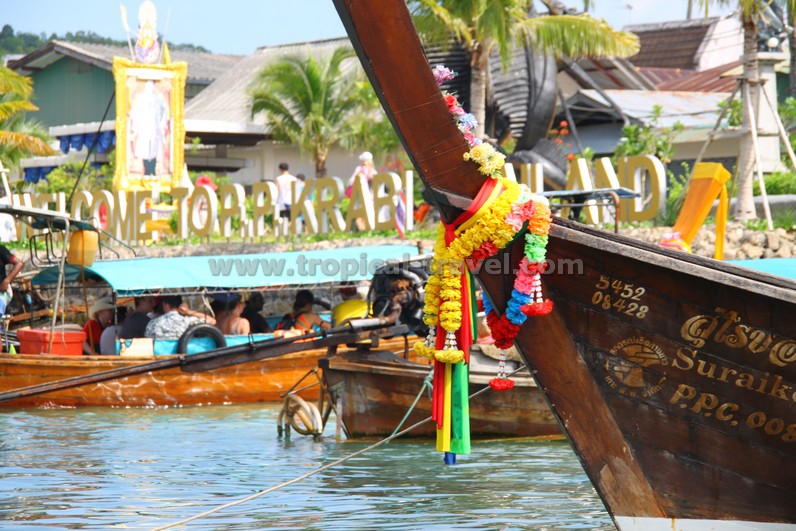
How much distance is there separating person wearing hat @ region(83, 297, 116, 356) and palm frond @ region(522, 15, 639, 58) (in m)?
7.16

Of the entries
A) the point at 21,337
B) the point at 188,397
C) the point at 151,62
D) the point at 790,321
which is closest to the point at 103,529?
the point at 790,321

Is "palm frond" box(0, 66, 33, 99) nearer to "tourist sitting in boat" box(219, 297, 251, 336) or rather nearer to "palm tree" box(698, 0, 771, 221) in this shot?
"tourist sitting in boat" box(219, 297, 251, 336)

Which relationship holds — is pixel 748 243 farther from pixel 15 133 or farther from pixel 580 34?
pixel 15 133

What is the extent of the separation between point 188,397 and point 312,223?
5797mm

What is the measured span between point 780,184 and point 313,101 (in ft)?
35.2

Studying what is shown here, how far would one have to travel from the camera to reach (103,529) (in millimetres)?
6992

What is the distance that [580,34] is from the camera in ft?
55.1

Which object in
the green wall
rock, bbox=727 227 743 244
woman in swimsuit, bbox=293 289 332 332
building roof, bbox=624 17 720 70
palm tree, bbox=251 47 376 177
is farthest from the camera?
the green wall

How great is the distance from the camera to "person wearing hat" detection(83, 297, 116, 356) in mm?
14477

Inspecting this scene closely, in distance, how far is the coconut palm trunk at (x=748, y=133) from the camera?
583 inches

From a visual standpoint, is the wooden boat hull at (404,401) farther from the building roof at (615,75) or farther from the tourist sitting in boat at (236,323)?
the building roof at (615,75)

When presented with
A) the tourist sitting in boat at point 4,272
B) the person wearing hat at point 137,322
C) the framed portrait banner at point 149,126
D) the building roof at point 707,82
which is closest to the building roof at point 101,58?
the framed portrait banner at point 149,126

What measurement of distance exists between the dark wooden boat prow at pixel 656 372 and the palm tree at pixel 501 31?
10.6 metres

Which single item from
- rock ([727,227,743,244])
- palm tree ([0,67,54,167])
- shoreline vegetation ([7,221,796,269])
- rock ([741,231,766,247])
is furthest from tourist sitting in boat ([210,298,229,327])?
palm tree ([0,67,54,167])
